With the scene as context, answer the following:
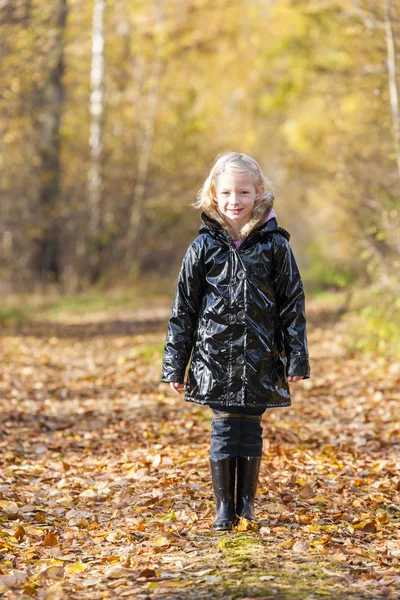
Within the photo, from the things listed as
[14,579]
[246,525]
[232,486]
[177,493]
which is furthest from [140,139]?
[14,579]

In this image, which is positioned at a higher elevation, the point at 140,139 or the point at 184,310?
the point at 140,139

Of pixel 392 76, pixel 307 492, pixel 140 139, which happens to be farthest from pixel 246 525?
pixel 140 139

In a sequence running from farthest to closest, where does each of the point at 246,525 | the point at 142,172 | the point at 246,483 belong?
1. the point at 142,172
2. the point at 246,483
3. the point at 246,525

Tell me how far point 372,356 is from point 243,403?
22.6 ft

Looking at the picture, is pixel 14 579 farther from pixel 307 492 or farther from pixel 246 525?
pixel 307 492

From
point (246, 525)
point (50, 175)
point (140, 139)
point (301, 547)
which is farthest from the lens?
point (140, 139)

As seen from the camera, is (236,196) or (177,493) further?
(177,493)

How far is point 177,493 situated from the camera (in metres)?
5.36

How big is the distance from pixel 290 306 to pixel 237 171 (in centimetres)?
74

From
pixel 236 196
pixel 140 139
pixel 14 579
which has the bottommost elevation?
pixel 14 579

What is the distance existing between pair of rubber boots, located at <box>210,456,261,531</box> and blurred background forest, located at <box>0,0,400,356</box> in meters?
8.27

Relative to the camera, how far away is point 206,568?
12.8 ft

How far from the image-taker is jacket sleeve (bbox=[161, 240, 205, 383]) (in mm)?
4562

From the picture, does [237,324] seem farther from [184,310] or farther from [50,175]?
[50,175]
